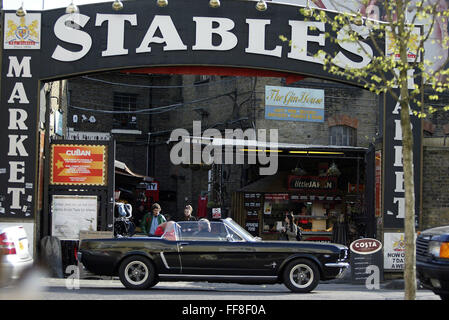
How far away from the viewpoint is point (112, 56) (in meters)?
16.2

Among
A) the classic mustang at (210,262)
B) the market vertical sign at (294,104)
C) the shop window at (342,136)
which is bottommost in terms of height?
the classic mustang at (210,262)

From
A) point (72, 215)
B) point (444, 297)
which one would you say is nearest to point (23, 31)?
point (72, 215)

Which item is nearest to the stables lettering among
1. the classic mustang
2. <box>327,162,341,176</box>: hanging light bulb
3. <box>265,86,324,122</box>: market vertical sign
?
the classic mustang

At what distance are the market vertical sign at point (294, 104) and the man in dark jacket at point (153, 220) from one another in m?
9.07

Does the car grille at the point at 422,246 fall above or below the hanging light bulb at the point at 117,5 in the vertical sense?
below

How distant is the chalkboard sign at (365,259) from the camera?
1528 centimetres

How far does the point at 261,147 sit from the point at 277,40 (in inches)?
195

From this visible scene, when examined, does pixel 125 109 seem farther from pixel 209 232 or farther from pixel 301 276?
pixel 301 276

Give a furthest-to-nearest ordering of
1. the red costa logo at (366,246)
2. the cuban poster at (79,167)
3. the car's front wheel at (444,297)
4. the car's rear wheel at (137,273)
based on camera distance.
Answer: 1. the cuban poster at (79,167)
2. the red costa logo at (366,246)
3. the car's rear wheel at (137,273)
4. the car's front wheel at (444,297)

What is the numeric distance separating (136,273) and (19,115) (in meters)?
5.40

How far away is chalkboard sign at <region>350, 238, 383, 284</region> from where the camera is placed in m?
15.3

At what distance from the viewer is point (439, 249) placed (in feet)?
34.6

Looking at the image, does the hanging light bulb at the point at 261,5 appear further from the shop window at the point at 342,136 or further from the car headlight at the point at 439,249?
the shop window at the point at 342,136

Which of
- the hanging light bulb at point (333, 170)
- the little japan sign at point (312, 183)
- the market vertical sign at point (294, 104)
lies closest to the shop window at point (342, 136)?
the market vertical sign at point (294, 104)
